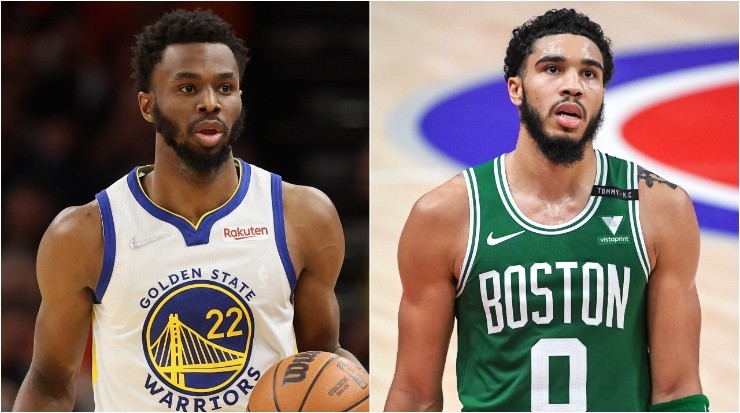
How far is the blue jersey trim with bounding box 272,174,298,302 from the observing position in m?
3.04

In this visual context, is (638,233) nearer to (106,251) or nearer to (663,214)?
(663,214)

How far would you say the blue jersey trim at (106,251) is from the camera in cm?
299

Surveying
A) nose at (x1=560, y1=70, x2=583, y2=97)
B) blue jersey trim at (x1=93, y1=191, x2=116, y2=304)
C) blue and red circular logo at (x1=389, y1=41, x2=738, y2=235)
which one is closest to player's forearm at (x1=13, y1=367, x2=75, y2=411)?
blue jersey trim at (x1=93, y1=191, x2=116, y2=304)

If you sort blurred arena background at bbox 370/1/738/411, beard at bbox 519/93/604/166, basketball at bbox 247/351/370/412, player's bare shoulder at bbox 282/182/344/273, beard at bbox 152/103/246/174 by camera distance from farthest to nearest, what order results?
1. blurred arena background at bbox 370/1/738/411
2. player's bare shoulder at bbox 282/182/344/273
3. beard at bbox 152/103/246/174
4. beard at bbox 519/93/604/166
5. basketball at bbox 247/351/370/412

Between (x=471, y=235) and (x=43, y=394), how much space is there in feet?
4.60

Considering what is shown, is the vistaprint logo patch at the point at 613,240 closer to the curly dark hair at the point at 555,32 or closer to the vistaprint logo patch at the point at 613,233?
the vistaprint logo patch at the point at 613,233

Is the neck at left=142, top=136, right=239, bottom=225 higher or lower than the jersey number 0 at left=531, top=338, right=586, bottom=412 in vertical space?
higher

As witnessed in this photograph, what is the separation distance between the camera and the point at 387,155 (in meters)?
3.47

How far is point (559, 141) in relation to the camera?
2.88 meters

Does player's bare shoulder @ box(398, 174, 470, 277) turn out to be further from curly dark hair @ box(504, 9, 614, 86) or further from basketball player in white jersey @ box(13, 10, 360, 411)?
curly dark hair @ box(504, 9, 614, 86)

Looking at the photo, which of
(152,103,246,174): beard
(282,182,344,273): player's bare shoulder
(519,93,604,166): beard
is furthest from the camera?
(282,182,344,273): player's bare shoulder

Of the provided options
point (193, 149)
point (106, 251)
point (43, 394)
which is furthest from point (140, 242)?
point (43, 394)

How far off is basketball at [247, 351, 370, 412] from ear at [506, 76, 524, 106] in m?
0.92

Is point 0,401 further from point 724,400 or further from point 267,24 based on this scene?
point 724,400
